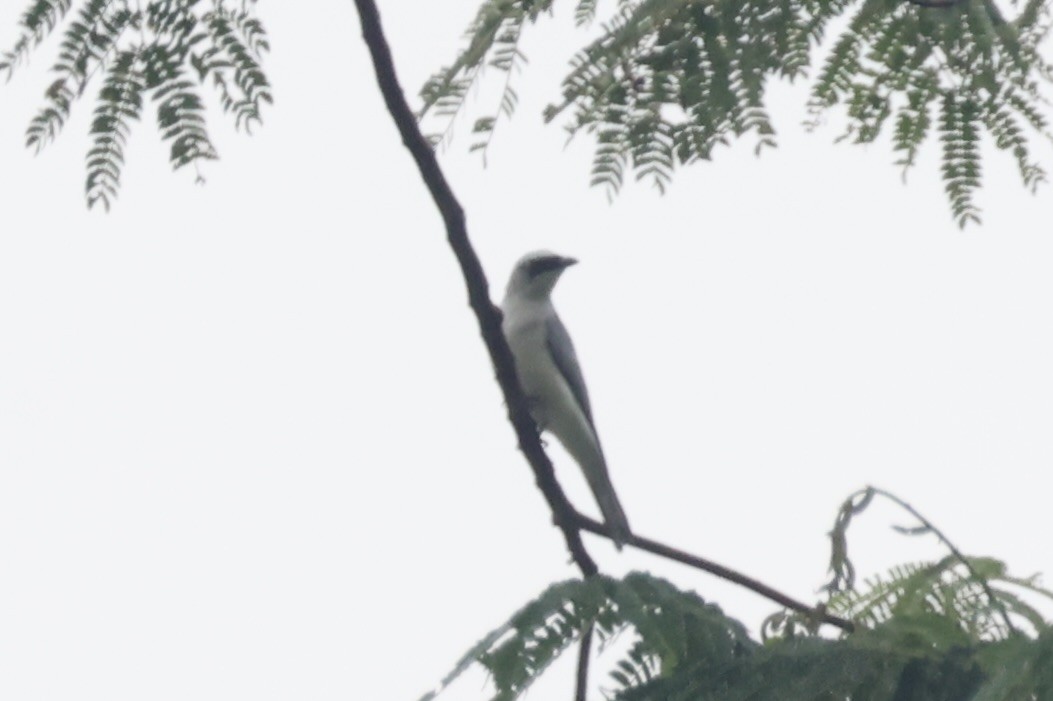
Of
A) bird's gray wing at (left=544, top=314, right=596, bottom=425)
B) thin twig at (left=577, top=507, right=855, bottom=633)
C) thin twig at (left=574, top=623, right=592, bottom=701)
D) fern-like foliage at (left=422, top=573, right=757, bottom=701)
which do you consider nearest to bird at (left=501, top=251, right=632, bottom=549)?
bird's gray wing at (left=544, top=314, right=596, bottom=425)

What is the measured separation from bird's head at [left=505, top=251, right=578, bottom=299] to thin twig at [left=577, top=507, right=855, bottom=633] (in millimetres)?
3183

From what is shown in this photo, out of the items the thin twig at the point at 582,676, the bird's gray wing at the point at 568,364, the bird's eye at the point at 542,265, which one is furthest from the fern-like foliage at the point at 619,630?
the bird's eye at the point at 542,265

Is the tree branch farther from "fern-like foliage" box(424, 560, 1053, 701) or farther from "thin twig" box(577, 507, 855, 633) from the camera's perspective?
"fern-like foliage" box(424, 560, 1053, 701)

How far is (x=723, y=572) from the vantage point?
4445mm

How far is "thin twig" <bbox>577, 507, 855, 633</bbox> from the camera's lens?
373 cm

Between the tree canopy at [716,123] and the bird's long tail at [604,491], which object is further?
the bird's long tail at [604,491]

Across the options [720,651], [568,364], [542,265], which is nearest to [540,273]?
[542,265]

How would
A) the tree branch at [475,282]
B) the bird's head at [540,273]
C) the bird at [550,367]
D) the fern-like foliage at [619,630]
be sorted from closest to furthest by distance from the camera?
the fern-like foliage at [619,630], the tree branch at [475,282], the bird at [550,367], the bird's head at [540,273]

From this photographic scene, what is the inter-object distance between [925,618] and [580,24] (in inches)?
54.8

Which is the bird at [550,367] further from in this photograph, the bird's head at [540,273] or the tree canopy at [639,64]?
the tree canopy at [639,64]

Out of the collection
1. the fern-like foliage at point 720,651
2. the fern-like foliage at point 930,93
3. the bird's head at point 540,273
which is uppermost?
the bird's head at point 540,273

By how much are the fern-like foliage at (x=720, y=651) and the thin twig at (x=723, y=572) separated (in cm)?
13

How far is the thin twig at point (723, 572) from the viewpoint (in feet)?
12.2

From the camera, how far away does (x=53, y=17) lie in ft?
12.0
